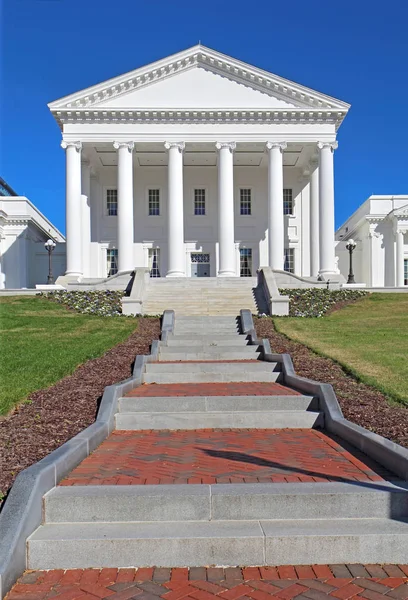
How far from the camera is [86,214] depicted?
1523 inches

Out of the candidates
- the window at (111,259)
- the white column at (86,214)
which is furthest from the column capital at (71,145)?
the window at (111,259)

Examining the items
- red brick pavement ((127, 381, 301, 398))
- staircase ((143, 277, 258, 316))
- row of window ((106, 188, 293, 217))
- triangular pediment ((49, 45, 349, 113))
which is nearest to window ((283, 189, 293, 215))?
row of window ((106, 188, 293, 217))

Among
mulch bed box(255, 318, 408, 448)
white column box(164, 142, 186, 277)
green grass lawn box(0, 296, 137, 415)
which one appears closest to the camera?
mulch bed box(255, 318, 408, 448)

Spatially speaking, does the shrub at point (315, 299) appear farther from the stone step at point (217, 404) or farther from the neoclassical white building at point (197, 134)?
the stone step at point (217, 404)

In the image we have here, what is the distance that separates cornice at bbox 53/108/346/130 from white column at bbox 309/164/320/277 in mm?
4000

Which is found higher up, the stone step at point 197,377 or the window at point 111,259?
the window at point 111,259

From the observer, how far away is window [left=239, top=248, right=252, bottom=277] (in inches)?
1682

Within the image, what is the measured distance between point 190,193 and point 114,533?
39.1 m

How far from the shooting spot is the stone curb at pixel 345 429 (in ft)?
21.1

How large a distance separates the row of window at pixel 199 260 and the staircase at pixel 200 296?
10483 millimetres

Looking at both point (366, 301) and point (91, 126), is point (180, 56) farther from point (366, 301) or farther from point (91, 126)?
point (366, 301)

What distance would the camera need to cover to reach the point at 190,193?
140ft

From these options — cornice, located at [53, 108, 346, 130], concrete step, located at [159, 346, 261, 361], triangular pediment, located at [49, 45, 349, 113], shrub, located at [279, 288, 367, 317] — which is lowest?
concrete step, located at [159, 346, 261, 361]

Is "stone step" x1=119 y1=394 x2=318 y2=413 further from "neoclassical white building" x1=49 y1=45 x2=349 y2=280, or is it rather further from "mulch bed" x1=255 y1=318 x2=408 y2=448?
"neoclassical white building" x1=49 y1=45 x2=349 y2=280
